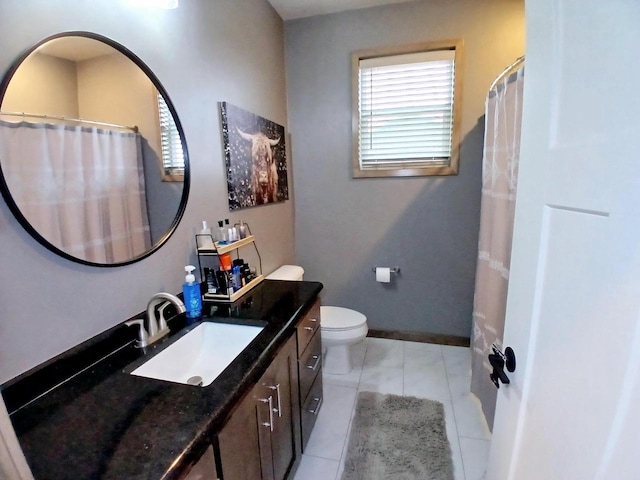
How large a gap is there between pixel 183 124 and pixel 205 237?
552mm

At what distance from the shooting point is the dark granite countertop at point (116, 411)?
25.4 inches

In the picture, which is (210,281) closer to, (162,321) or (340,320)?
(162,321)

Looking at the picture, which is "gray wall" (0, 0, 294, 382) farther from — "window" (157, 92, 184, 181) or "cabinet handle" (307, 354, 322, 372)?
"cabinet handle" (307, 354, 322, 372)

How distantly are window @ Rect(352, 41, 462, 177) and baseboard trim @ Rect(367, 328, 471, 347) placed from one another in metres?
1.43

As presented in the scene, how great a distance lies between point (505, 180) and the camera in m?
1.60

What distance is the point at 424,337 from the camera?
2732 millimetres

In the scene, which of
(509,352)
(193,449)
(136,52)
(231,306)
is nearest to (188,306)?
(231,306)

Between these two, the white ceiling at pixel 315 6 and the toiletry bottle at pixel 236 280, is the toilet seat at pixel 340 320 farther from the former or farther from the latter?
the white ceiling at pixel 315 6

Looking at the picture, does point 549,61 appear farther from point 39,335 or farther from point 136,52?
point 39,335

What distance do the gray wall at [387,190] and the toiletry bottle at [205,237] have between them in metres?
1.34

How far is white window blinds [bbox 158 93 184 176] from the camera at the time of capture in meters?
1.29

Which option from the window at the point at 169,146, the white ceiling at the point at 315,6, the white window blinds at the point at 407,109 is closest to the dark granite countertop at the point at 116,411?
the window at the point at 169,146

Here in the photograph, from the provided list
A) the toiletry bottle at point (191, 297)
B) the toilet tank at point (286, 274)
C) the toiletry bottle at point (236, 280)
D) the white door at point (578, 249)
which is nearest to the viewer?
the white door at point (578, 249)

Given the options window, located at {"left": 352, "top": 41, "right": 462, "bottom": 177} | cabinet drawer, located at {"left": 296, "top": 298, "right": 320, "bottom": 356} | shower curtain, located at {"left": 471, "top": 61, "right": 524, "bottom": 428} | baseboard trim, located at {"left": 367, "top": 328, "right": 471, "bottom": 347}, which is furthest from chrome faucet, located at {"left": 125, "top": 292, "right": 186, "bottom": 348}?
baseboard trim, located at {"left": 367, "top": 328, "right": 471, "bottom": 347}
